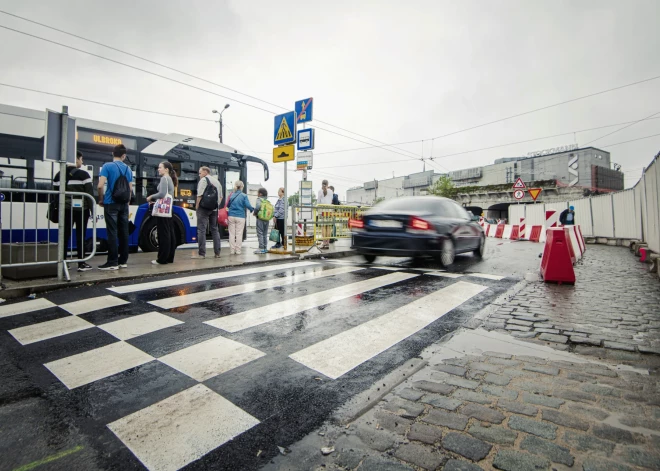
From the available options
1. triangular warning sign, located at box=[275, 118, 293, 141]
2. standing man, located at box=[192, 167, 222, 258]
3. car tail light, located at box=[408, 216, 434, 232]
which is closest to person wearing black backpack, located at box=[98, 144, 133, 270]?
standing man, located at box=[192, 167, 222, 258]

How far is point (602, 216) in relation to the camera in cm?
1738

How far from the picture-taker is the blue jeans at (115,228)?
6.51m

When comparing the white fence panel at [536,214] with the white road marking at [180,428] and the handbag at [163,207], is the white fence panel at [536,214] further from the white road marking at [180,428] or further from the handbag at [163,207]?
the white road marking at [180,428]

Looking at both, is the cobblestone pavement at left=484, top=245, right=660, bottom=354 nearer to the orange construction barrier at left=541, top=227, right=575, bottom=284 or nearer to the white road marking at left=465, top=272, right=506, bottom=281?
the orange construction barrier at left=541, top=227, right=575, bottom=284

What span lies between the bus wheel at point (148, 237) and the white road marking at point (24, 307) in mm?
5740

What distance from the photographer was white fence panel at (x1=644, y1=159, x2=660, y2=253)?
23.8 ft

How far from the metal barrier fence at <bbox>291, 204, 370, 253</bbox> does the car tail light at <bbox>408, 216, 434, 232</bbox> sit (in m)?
4.06

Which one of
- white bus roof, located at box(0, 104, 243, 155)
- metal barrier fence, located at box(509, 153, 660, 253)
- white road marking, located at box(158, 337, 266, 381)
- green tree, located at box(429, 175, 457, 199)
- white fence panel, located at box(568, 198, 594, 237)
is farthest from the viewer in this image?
green tree, located at box(429, 175, 457, 199)

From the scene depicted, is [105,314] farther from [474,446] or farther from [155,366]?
[474,446]

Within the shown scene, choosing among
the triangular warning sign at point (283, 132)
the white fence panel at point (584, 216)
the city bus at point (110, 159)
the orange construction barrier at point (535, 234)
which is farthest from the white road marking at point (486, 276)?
the white fence panel at point (584, 216)

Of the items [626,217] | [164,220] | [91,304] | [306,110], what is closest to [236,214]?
[164,220]

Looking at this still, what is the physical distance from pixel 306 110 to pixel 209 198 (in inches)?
158

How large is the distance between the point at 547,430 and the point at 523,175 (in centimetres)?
8486

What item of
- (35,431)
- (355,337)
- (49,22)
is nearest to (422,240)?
(355,337)
